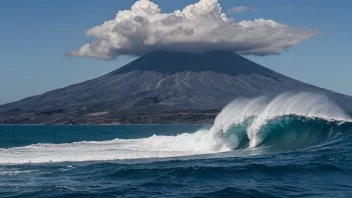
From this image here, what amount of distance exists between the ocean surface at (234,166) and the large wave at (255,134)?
0.07m

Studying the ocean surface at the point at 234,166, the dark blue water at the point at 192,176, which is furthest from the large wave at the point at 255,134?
the dark blue water at the point at 192,176

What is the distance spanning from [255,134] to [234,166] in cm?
1516

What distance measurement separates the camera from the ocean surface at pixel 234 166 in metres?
19.6

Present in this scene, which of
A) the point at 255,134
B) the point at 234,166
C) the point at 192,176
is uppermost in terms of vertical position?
the point at 255,134

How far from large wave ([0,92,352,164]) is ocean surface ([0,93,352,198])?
0.24ft

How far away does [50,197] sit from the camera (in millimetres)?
19047

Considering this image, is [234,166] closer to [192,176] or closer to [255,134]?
[192,176]

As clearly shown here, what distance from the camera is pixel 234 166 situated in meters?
24.5

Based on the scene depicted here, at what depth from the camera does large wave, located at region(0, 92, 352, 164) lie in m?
35.2

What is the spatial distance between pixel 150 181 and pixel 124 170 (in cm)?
292

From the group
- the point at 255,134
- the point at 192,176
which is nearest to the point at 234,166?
the point at 192,176

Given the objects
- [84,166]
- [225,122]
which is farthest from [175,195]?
[225,122]

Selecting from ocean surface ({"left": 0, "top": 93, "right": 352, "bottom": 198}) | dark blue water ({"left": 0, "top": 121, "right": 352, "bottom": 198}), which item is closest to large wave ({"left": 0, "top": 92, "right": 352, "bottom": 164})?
ocean surface ({"left": 0, "top": 93, "right": 352, "bottom": 198})

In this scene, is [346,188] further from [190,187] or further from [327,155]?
[327,155]
